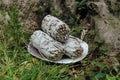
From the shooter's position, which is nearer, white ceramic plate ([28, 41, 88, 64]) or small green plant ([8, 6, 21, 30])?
white ceramic plate ([28, 41, 88, 64])

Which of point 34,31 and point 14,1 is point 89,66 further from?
point 14,1

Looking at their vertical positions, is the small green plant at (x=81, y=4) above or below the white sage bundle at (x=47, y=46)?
above

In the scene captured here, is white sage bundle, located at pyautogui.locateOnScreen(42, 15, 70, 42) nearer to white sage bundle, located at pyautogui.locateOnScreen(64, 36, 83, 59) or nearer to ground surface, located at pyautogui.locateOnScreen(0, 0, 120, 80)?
white sage bundle, located at pyautogui.locateOnScreen(64, 36, 83, 59)

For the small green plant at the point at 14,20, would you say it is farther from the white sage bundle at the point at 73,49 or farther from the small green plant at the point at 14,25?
the white sage bundle at the point at 73,49

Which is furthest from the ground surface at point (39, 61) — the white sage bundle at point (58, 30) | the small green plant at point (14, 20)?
the white sage bundle at point (58, 30)

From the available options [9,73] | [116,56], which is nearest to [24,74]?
[9,73]

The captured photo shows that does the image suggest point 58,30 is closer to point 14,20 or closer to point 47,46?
point 47,46

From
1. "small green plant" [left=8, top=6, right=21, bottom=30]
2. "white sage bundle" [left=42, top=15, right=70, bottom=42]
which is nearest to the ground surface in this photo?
"small green plant" [left=8, top=6, right=21, bottom=30]

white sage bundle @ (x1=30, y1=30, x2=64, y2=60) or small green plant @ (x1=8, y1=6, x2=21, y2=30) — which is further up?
small green plant @ (x1=8, y1=6, x2=21, y2=30)

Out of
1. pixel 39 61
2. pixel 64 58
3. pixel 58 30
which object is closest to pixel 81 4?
pixel 58 30
